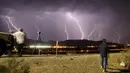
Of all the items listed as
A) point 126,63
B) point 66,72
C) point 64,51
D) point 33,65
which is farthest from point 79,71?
point 64,51

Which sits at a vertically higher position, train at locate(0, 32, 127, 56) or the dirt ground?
train at locate(0, 32, 127, 56)

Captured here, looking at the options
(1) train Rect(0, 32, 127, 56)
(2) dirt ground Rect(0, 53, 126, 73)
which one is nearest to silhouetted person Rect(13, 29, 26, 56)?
(1) train Rect(0, 32, 127, 56)

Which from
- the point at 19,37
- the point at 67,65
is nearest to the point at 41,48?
the point at 19,37

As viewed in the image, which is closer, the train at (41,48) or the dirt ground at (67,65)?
the dirt ground at (67,65)

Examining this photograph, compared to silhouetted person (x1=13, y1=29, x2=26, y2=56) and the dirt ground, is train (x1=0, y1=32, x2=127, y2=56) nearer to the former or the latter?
silhouetted person (x1=13, y1=29, x2=26, y2=56)

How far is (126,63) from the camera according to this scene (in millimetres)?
25344

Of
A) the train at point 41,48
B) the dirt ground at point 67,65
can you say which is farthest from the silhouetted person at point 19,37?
the dirt ground at point 67,65

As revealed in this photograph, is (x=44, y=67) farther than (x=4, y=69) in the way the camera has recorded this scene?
Yes

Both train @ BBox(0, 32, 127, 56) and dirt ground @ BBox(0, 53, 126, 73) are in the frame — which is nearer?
dirt ground @ BBox(0, 53, 126, 73)

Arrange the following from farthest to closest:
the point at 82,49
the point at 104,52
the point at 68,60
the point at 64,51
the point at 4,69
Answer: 1. the point at 82,49
2. the point at 64,51
3. the point at 68,60
4. the point at 104,52
5. the point at 4,69

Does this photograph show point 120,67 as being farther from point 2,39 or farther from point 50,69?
point 2,39

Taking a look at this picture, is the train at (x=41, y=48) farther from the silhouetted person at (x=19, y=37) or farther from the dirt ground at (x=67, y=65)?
the dirt ground at (x=67, y=65)

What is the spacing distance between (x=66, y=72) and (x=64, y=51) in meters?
13.5

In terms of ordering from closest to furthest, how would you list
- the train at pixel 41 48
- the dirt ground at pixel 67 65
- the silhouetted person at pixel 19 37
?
the dirt ground at pixel 67 65
the train at pixel 41 48
the silhouetted person at pixel 19 37
